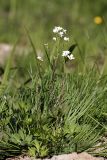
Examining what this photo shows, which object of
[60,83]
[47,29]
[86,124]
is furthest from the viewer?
[47,29]

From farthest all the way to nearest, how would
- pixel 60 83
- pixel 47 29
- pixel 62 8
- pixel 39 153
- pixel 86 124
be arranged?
pixel 62 8 < pixel 47 29 < pixel 60 83 < pixel 86 124 < pixel 39 153

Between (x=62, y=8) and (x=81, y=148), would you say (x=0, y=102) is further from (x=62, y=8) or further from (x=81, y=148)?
(x=62, y=8)

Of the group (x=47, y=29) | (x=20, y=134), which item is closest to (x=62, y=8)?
(x=47, y=29)

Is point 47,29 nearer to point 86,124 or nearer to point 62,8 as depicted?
point 62,8

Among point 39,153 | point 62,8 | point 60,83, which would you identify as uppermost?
point 62,8

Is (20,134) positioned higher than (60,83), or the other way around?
(60,83)

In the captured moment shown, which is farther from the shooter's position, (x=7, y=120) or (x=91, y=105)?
(x=91, y=105)
